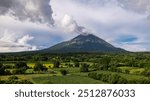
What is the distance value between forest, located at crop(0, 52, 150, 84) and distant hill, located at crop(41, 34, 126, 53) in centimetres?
26

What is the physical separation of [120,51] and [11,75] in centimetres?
434

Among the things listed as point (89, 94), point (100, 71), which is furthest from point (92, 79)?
point (89, 94)

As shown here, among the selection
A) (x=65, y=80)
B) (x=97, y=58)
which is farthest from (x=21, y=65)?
(x=97, y=58)

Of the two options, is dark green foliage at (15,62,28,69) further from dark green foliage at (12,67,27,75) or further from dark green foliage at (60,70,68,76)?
dark green foliage at (60,70,68,76)

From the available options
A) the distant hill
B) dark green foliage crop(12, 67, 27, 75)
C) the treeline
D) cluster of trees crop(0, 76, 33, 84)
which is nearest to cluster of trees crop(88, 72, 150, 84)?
the treeline

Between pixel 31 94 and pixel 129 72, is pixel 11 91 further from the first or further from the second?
pixel 129 72

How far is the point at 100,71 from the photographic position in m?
13.6

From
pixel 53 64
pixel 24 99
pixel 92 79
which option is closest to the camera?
pixel 24 99

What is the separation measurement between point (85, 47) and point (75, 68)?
1933 millimetres

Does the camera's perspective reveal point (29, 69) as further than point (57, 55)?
No

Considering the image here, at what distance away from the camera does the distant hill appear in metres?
14.1

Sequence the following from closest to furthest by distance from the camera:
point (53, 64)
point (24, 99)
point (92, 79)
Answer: point (24, 99) → point (92, 79) → point (53, 64)

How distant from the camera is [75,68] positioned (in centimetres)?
1386

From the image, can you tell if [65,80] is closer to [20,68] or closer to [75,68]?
[75,68]
